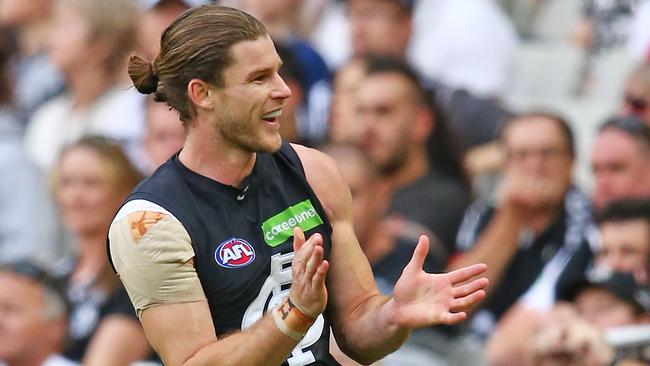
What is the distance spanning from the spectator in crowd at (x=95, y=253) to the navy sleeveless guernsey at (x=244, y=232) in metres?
2.82

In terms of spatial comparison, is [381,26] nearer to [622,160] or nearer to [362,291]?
[622,160]

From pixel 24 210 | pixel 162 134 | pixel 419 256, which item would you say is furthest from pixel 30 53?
pixel 419 256

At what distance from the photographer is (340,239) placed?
438 centimetres

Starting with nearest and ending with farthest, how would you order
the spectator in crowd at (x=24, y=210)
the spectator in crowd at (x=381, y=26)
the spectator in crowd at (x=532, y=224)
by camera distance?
the spectator in crowd at (x=532, y=224) → the spectator in crowd at (x=24, y=210) → the spectator in crowd at (x=381, y=26)

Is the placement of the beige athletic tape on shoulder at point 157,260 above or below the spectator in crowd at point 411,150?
above

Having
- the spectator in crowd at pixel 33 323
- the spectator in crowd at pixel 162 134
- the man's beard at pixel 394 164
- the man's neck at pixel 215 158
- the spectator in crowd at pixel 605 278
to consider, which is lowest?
the spectator in crowd at pixel 33 323

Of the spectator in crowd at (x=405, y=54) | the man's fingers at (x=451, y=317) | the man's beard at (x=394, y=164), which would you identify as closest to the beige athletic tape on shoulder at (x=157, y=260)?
the man's fingers at (x=451, y=317)

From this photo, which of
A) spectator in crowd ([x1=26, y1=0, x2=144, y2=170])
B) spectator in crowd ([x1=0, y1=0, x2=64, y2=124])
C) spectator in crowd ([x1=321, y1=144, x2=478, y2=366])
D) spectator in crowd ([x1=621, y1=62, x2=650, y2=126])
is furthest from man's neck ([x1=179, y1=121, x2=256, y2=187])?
spectator in crowd ([x1=0, y1=0, x2=64, y2=124])

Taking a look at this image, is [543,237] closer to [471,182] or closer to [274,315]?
[471,182]

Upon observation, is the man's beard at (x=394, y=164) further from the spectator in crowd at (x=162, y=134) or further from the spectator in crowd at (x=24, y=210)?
the spectator in crowd at (x=24, y=210)

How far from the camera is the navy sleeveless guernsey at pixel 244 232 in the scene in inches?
162

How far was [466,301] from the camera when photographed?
3943 mm

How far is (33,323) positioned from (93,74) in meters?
1.99

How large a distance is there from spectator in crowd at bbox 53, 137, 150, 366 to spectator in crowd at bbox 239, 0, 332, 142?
1.00 meters
